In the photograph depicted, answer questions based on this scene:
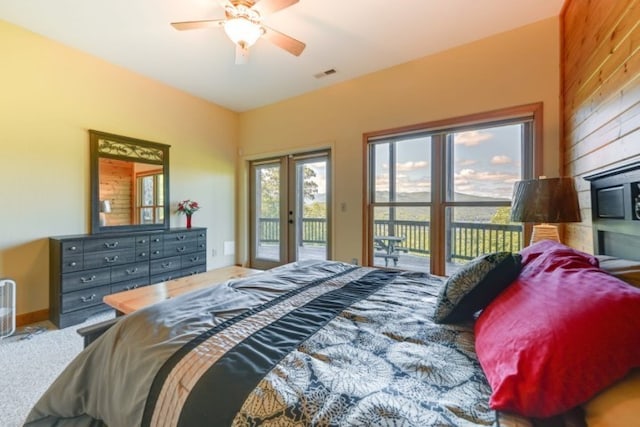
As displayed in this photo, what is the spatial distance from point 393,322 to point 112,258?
3.08m

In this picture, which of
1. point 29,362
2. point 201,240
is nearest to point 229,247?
point 201,240

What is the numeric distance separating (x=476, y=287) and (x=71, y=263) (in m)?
3.38

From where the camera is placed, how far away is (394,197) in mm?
3539

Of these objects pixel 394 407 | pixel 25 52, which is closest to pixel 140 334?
pixel 394 407

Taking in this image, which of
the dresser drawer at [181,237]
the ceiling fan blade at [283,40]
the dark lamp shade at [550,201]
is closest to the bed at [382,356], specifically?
the dark lamp shade at [550,201]

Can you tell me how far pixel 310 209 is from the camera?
14.4ft

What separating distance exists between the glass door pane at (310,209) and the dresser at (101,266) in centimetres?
170

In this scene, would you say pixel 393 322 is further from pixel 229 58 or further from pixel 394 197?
pixel 229 58

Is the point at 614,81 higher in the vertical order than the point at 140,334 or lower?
higher

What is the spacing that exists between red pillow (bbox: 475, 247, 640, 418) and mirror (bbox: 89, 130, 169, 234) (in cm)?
389

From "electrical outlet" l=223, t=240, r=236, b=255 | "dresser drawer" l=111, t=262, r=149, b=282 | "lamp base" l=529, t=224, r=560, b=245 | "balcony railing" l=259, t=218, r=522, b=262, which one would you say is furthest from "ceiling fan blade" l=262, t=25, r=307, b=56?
"electrical outlet" l=223, t=240, r=236, b=255

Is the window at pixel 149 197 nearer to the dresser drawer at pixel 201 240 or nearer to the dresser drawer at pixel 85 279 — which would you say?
the dresser drawer at pixel 201 240

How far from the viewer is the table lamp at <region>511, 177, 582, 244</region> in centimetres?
184

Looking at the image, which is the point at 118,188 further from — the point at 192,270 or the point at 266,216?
the point at 266,216
